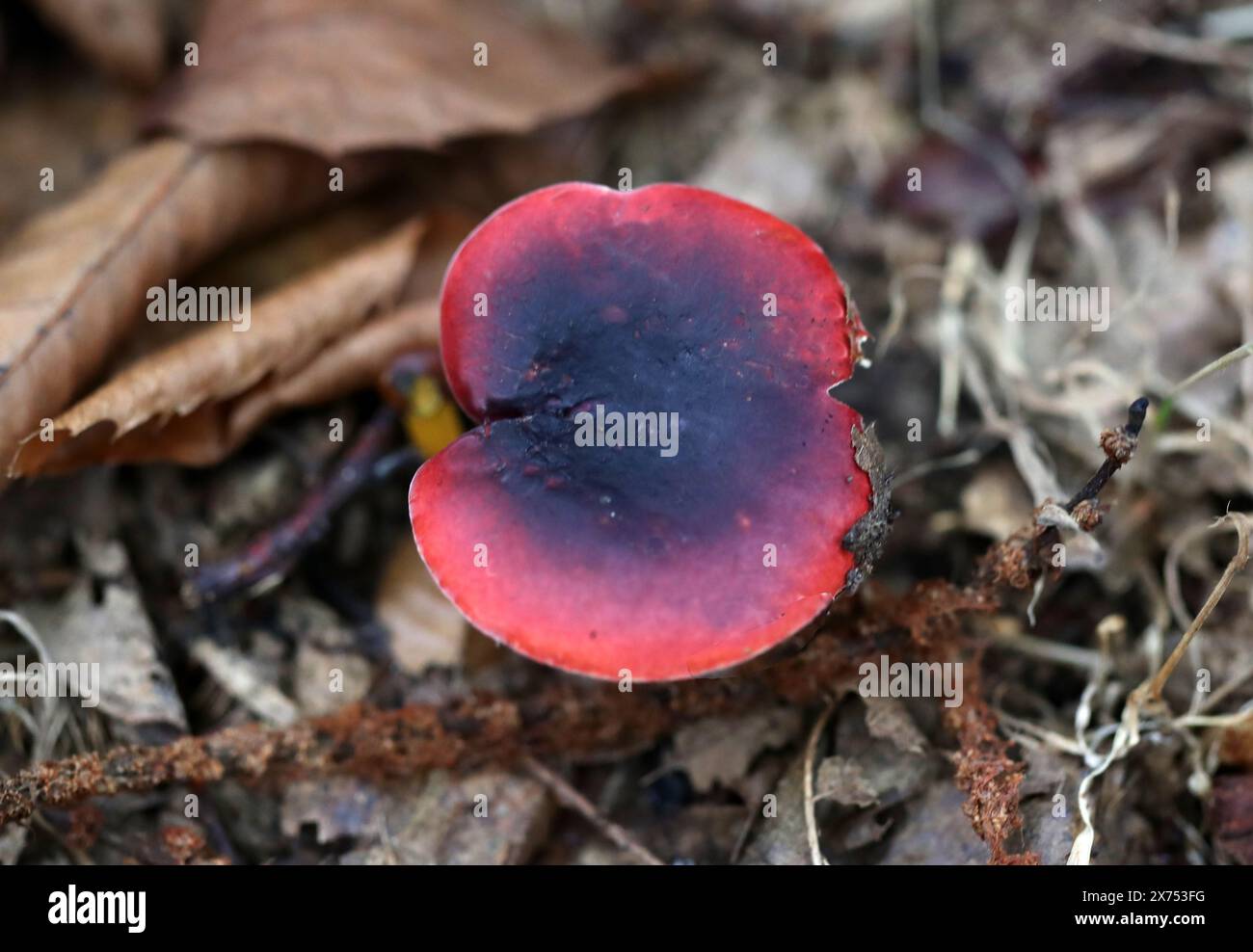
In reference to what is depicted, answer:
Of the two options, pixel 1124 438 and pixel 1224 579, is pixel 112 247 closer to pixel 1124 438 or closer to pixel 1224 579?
pixel 1124 438

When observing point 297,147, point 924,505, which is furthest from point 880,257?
point 297,147

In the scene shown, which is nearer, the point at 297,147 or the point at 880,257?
the point at 297,147

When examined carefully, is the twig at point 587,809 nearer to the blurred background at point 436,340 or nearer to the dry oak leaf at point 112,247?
the blurred background at point 436,340

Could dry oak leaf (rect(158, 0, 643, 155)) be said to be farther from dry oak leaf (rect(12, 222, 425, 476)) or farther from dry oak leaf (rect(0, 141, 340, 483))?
dry oak leaf (rect(12, 222, 425, 476))

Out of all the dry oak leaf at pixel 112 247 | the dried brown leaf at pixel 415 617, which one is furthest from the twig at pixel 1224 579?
the dry oak leaf at pixel 112 247

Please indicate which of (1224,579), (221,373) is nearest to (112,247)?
(221,373)

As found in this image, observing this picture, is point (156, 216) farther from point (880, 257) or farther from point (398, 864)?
point (880, 257)
